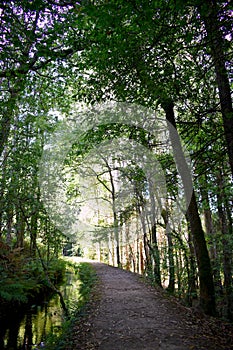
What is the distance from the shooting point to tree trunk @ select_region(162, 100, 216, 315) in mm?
6801

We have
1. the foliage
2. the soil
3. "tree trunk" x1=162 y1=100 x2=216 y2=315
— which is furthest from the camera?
the foliage

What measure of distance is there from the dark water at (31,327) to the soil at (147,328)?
122 centimetres

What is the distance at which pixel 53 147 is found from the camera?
18719 mm

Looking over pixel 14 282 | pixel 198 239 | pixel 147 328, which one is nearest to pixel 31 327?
pixel 14 282

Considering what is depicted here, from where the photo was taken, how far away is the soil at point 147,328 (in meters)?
4.40

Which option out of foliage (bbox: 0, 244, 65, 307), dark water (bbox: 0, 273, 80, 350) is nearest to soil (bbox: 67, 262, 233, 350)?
dark water (bbox: 0, 273, 80, 350)

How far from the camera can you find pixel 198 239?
23.3ft

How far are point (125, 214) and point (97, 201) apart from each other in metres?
11.8

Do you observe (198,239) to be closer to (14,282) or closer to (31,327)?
(31,327)

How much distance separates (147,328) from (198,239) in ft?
9.20

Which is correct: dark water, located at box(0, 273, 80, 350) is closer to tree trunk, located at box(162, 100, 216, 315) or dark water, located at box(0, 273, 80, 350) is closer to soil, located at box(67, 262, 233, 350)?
soil, located at box(67, 262, 233, 350)

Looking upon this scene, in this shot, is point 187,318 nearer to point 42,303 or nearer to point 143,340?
point 143,340

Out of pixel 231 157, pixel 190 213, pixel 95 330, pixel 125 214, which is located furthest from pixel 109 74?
pixel 125 214

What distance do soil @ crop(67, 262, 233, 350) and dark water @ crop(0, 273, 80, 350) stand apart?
122cm
